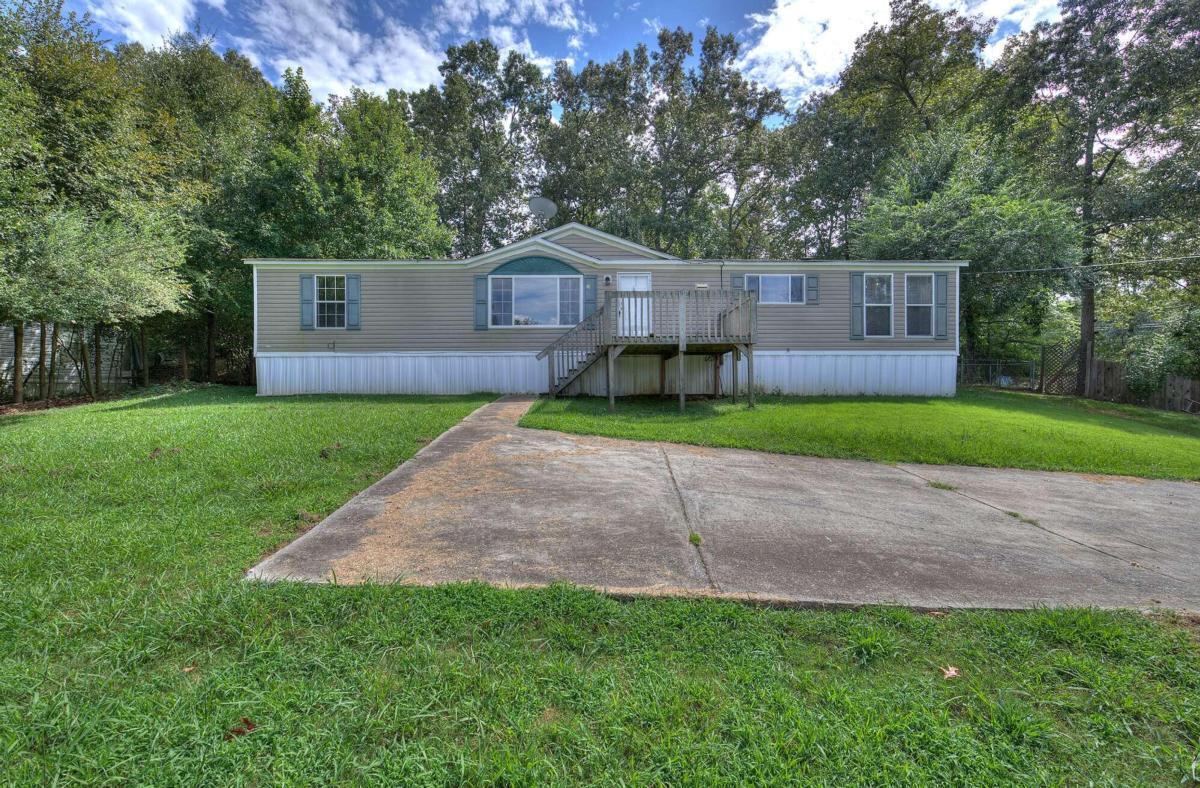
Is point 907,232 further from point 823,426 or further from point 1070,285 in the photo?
point 823,426

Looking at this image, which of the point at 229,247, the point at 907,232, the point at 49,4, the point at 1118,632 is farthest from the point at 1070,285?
the point at 49,4

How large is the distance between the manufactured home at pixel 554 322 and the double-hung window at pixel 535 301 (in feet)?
0.08

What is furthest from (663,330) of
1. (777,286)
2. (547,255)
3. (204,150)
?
(204,150)

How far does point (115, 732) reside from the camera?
4.68ft

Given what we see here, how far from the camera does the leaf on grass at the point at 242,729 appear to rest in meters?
1.43

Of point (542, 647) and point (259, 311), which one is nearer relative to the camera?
point (542, 647)

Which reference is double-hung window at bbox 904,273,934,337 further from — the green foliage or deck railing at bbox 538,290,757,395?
deck railing at bbox 538,290,757,395

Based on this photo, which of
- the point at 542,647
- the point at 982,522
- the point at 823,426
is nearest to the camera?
the point at 542,647

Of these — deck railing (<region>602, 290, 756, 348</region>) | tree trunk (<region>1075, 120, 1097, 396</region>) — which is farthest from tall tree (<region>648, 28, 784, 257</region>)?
deck railing (<region>602, 290, 756, 348</region>)

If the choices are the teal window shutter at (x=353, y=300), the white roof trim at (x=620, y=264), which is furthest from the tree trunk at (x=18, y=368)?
the teal window shutter at (x=353, y=300)

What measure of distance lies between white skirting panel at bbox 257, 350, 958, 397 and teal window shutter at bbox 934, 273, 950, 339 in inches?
25.1

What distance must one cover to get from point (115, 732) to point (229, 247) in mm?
17367

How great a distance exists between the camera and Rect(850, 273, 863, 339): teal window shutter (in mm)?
12234

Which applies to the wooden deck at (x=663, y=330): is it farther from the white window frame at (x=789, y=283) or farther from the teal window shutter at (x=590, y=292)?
the white window frame at (x=789, y=283)
